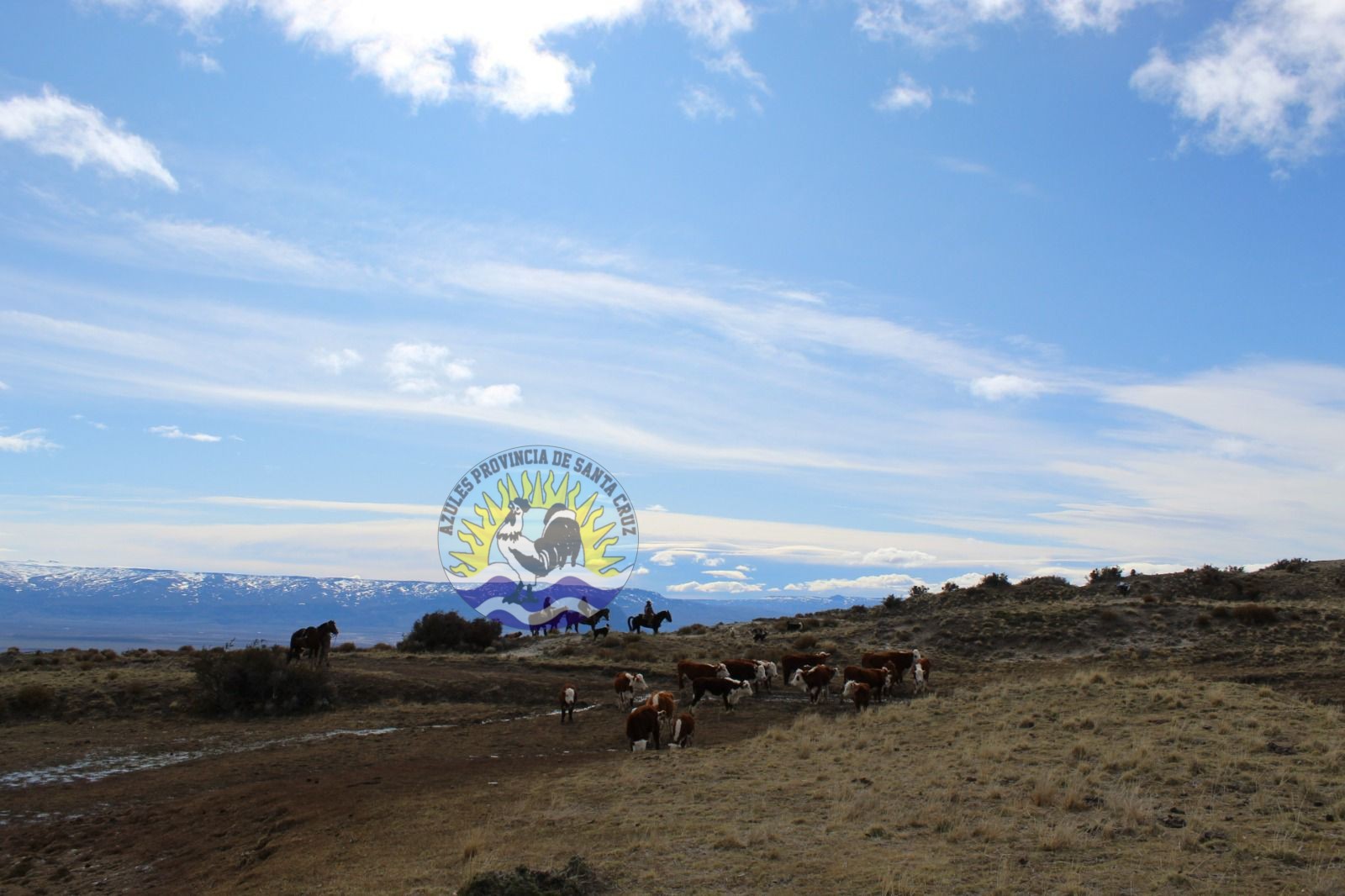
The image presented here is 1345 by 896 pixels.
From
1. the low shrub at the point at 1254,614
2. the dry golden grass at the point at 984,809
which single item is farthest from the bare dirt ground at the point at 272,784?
the low shrub at the point at 1254,614

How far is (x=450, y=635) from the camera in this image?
45.9 meters

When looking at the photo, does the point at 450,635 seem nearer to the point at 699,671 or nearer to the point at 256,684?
the point at 256,684

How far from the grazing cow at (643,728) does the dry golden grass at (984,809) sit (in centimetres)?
127

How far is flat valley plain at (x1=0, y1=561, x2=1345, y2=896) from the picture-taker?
410 inches

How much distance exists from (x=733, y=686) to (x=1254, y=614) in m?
28.9

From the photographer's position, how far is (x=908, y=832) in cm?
1162

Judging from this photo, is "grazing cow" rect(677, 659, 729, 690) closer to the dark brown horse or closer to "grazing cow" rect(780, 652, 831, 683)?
"grazing cow" rect(780, 652, 831, 683)

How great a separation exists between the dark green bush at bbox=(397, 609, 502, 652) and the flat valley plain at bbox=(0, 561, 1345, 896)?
11.9m

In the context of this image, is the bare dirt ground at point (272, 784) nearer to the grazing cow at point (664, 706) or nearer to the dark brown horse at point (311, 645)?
the grazing cow at point (664, 706)

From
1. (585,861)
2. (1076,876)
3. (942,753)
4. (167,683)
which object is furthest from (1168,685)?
(167,683)

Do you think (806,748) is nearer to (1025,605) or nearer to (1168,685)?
(1168,685)

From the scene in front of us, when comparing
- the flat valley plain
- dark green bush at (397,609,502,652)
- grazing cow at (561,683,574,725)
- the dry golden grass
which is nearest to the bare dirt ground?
the flat valley plain

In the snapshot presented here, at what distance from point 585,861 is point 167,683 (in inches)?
960

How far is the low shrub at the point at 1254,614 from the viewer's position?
135 ft
